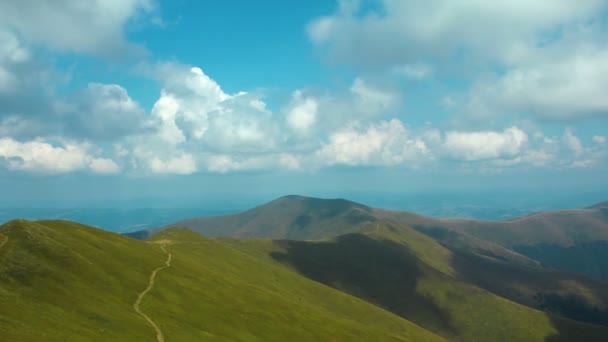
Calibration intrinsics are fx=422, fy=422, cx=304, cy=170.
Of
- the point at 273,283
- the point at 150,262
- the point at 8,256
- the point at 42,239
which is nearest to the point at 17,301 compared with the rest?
the point at 8,256

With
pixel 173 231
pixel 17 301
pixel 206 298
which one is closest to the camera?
pixel 17 301

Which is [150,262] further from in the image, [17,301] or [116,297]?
[17,301]

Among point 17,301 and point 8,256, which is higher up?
point 8,256

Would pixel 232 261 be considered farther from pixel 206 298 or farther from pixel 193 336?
pixel 193 336

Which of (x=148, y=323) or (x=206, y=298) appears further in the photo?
(x=206, y=298)

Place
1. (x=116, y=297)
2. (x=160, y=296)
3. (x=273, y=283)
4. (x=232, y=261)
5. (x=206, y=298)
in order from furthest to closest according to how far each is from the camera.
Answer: (x=232, y=261), (x=273, y=283), (x=206, y=298), (x=160, y=296), (x=116, y=297)

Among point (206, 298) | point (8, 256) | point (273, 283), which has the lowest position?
point (273, 283)
